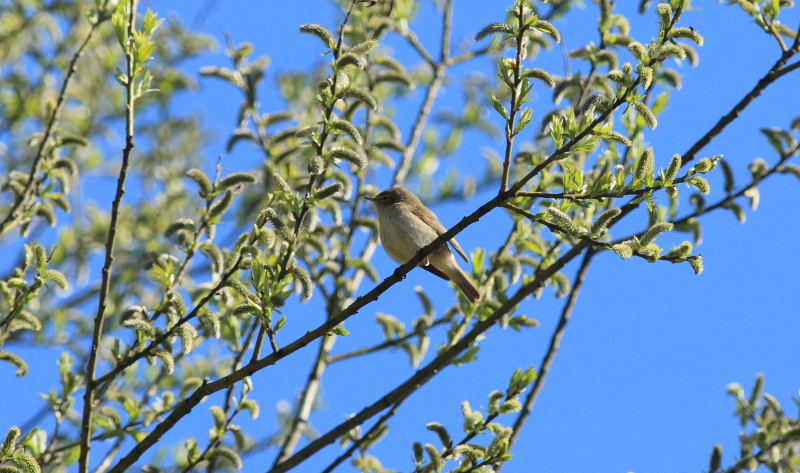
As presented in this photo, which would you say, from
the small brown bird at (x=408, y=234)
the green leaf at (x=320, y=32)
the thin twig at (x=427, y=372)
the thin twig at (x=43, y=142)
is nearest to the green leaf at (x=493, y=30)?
the green leaf at (x=320, y=32)

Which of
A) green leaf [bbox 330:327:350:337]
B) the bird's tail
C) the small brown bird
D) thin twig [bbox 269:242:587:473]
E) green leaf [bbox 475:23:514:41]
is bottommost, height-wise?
green leaf [bbox 330:327:350:337]

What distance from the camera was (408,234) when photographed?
625cm

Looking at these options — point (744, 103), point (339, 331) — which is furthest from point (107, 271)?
point (744, 103)

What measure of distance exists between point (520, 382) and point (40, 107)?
5.82 metres

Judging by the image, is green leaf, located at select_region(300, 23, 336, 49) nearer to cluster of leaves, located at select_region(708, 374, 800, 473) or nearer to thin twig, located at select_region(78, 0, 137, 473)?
thin twig, located at select_region(78, 0, 137, 473)

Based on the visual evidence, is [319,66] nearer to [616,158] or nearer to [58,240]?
[58,240]

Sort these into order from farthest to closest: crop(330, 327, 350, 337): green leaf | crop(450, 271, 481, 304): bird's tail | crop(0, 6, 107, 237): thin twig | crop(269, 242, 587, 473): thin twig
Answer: crop(450, 271, 481, 304): bird's tail → crop(0, 6, 107, 237): thin twig → crop(269, 242, 587, 473): thin twig → crop(330, 327, 350, 337): green leaf

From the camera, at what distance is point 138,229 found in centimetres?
805

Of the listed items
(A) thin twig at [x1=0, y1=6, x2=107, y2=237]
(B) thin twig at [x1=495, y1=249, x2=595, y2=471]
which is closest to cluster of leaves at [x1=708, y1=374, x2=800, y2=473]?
(B) thin twig at [x1=495, y1=249, x2=595, y2=471]

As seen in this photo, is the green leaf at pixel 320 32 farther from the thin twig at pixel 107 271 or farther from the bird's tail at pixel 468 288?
the bird's tail at pixel 468 288

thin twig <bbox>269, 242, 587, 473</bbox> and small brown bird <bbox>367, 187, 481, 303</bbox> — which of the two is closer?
thin twig <bbox>269, 242, 587, 473</bbox>

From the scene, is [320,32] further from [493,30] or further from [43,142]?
[43,142]

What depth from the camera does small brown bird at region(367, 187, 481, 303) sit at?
6250 millimetres

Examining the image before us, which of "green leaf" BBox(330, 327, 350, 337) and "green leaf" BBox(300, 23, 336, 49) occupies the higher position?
"green leaf" BBox(300, 23, 336, 49)
